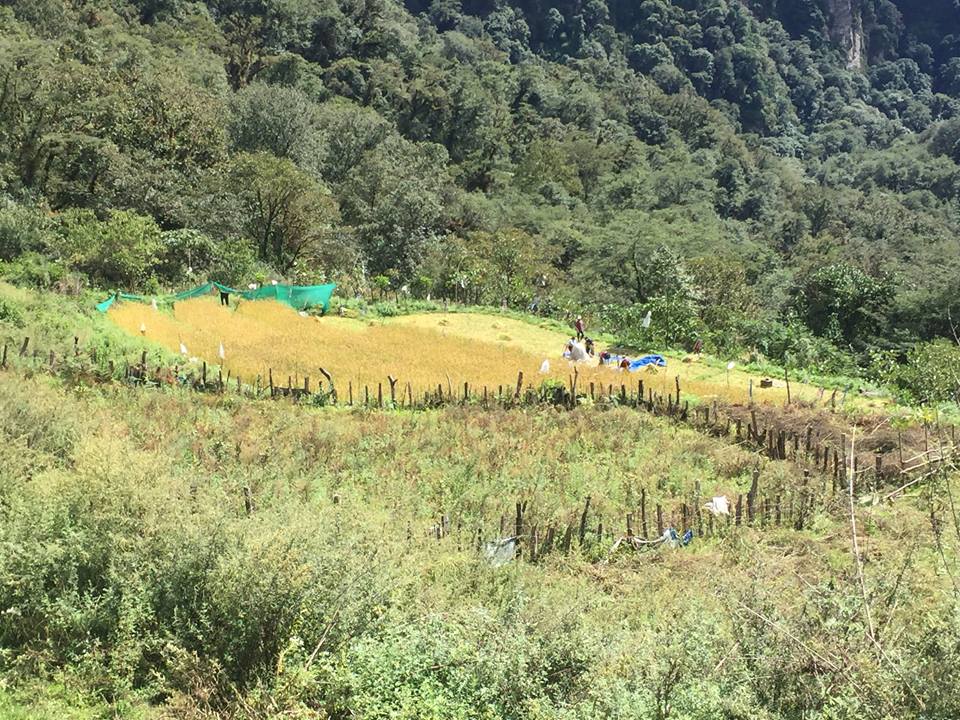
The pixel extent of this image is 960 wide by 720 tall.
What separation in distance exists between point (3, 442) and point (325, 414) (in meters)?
6.14

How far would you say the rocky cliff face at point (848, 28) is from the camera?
133925 mm

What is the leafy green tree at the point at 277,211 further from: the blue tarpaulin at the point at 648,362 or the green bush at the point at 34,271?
the blue tarpaulin at the point at 648,362

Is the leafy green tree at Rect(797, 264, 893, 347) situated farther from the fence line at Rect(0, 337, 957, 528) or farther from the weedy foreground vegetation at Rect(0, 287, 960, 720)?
the weedy foreground vegetation at Rect(0, 287, 960, 720)

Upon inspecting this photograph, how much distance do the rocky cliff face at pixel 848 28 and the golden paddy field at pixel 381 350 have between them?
5473 inches

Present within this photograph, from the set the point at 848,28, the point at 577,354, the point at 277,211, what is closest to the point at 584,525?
the point at 577,354

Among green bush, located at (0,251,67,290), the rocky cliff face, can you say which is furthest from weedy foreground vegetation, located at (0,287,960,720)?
the rocky cliff face

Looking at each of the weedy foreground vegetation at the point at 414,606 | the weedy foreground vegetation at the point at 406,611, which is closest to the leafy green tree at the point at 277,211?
the weedy foreground vegetation at the point at 414,606

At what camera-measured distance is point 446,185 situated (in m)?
44.2

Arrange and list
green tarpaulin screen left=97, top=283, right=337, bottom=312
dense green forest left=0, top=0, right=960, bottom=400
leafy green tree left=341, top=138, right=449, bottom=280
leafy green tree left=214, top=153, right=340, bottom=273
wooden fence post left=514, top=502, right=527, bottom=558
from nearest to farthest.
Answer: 1. wooden fence post left=514, top=502, right=527, bottom=558
2. green tarpaulin screen left=97, top=283, right=337, bottom=312
3. dense green forest left=0, top=0, right=960, bottom=400
4. leafy green tree left=214, top=153, right=340, bottom=273
5. leafy green tree left=341, top=138, right=449, bottom=280

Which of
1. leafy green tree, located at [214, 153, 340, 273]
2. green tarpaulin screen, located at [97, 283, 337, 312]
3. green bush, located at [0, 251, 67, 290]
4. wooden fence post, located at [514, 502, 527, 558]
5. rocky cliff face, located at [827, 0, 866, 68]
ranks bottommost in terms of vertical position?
wooden fence post, located at [514, 502, 527, 558]

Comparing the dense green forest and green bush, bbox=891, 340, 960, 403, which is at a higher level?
the dense green forest

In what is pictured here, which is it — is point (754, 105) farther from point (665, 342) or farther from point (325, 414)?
point (325, 414)

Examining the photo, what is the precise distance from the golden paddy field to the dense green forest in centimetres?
284

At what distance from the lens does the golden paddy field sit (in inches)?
656
